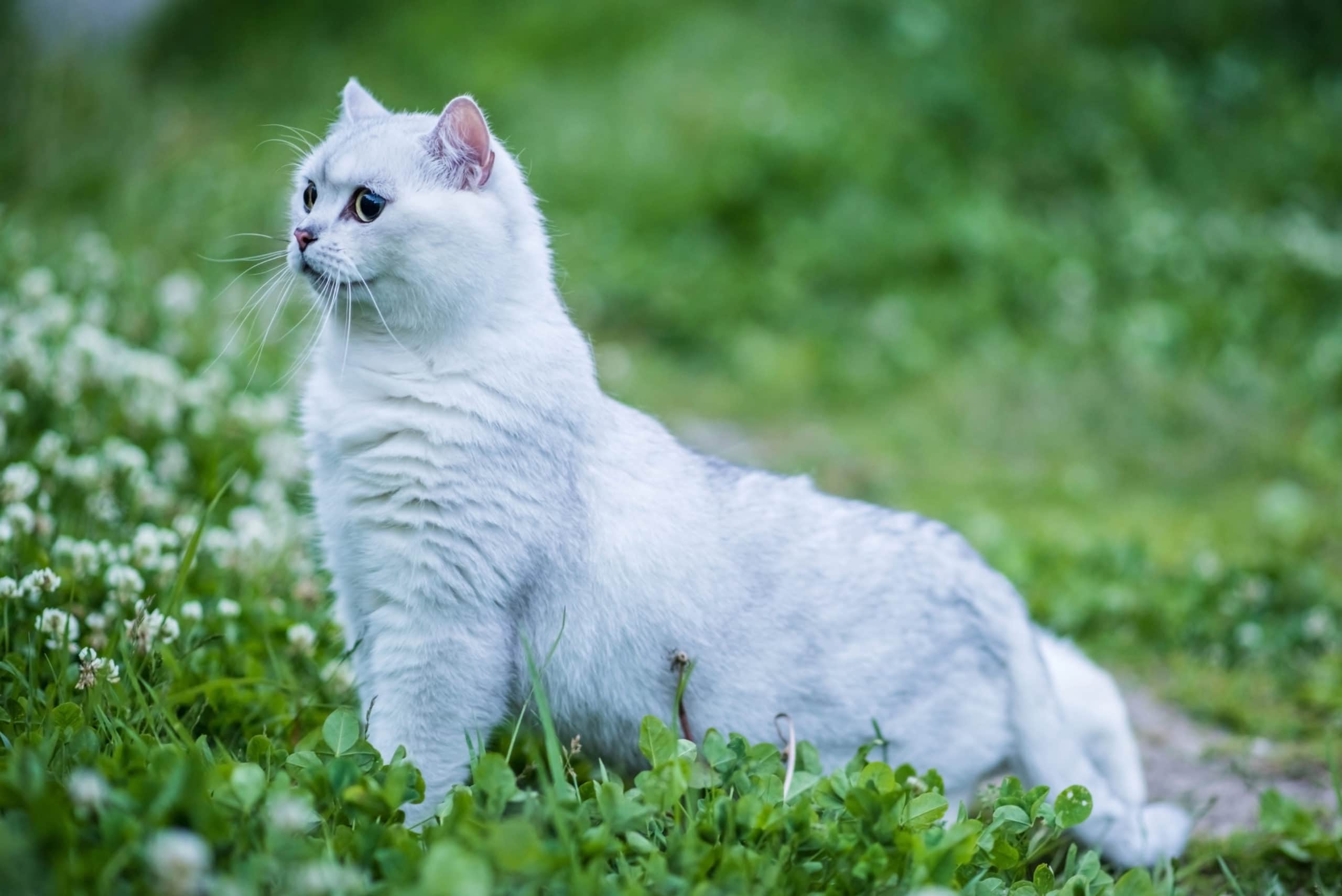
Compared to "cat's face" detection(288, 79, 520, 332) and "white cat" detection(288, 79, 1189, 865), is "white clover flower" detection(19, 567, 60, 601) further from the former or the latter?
"cat's face" detection(288, 79, 520, 332)

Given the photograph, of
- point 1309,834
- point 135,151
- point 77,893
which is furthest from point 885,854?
point 135,151

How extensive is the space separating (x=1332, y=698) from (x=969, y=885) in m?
2.31

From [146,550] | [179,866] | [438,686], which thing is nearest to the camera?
[179,866]

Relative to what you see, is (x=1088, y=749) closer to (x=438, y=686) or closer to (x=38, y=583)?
(x=438, y=686)

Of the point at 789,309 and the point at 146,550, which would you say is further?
the point at 789,309

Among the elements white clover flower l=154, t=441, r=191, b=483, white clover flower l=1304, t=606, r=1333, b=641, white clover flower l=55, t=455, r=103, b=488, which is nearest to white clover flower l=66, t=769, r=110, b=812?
white clover flower l=55, t=455, r=103, b=488

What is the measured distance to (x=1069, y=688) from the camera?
124 inches

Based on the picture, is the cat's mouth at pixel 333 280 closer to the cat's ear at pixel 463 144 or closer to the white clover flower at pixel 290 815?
the cat's ear at pixel 463 144

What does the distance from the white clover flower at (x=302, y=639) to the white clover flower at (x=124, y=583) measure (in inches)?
14.7

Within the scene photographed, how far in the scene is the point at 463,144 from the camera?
2.64 meters

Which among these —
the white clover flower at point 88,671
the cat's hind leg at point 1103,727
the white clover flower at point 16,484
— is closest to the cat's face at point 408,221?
the white clover flower at point 88,671

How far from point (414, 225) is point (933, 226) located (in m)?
5.87

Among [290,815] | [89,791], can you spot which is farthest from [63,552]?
[290,815]

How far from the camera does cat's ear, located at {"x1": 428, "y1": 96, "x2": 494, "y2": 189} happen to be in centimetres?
262
